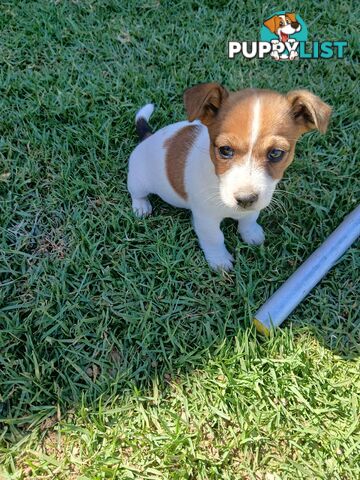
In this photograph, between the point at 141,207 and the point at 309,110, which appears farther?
the point at 141,207

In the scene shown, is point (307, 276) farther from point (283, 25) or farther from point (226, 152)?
point (283, 25)

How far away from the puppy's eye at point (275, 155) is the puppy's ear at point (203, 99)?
489 millimetres

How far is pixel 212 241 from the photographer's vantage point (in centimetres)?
379

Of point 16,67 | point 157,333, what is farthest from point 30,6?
point 157,333

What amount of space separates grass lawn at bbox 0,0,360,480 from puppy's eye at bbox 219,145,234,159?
115cm

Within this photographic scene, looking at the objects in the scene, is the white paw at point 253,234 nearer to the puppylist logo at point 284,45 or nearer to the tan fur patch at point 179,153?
the tan fur patch at point 179,153

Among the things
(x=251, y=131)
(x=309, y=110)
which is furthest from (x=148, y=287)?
(x=309, y=110)

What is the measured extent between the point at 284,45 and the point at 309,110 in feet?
9.31

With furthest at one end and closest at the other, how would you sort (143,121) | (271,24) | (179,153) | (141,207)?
(271,24), (143,121), (141,207), (179,153)

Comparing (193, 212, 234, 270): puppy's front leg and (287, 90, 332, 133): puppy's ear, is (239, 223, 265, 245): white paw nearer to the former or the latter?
(193, 212, 234, 270): puppy's front leg

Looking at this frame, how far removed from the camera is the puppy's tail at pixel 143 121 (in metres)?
4.35

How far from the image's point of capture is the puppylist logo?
531 centimetres

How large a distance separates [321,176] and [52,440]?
3247mm

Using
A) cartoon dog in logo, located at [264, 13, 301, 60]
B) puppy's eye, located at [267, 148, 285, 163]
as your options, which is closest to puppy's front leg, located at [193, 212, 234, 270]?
puppy's eye, located at [267, 148, 285, 163]
